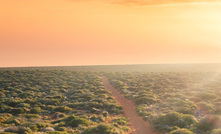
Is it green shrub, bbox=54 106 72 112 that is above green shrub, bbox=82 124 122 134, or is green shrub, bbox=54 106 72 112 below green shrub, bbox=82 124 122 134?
below

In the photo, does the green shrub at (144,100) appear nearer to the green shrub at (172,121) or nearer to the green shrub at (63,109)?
the green shrub at (172,121)

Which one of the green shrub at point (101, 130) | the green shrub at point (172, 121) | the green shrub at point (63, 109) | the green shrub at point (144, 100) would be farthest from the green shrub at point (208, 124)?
the green shrub at point (63, 109)

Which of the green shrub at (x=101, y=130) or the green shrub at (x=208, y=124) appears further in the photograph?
the green shrub at (x=208, y=124)

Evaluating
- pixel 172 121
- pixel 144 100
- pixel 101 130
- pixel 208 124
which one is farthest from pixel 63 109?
pixel 208 124

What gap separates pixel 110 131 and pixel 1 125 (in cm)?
990

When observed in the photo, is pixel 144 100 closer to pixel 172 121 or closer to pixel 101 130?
pixel 172 121

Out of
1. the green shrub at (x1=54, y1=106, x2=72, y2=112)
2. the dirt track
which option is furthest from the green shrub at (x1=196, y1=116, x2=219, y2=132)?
the green shrub at (x1=54, y1=106, x2=72, y2=112)

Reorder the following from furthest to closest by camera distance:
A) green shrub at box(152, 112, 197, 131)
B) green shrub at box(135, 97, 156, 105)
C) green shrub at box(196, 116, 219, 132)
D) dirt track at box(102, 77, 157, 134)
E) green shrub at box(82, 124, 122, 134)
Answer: green shrub at box(135, 97, 156, 105) < dirt track at box(102, 77, 157, 134) < green shrub at box(152, 112, 197, 131) < green shrub at box(196, 116, 219, 132) < green shrub at box(82, 124, 122, 134)

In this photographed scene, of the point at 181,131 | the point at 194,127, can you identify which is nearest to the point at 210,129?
the point at 194,127

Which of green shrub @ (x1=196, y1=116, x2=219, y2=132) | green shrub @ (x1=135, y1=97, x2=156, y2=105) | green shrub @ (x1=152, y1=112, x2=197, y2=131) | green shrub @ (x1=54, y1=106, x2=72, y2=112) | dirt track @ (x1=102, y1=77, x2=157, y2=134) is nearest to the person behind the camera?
green shrub @ (x1=196, y1=116, x2=219, y2=132)

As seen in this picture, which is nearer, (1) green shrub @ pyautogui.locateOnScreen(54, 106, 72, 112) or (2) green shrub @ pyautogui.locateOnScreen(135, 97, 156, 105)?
(1) green shrub @ pyautogui.locateOnScreen(54, 106, 72, 112)

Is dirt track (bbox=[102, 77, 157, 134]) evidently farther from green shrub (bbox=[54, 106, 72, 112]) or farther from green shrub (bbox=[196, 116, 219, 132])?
green shrub (bbox=[54, 106, 72, 112])

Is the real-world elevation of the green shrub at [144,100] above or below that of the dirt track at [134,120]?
above

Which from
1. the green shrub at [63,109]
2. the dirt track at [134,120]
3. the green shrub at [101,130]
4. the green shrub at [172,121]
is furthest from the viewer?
the green shrub at [63,109]
